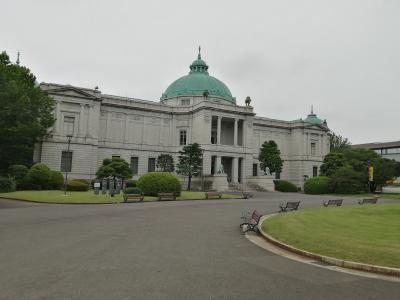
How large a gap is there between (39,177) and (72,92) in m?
17.9

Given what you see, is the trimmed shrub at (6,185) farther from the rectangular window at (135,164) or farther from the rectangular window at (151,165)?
the rectangular window at (151,165)

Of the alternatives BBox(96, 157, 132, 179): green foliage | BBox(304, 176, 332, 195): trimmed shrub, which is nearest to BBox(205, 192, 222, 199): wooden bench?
BBox(96, 157, 132, 179): green foliage

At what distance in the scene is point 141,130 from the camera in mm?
63219

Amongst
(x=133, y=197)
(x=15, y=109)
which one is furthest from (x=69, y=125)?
(x=133, y=197)

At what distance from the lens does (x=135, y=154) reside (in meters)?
62.2

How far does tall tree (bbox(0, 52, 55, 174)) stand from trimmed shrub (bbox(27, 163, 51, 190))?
295 cm

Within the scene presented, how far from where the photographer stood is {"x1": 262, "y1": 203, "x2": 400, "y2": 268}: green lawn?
34.8ft

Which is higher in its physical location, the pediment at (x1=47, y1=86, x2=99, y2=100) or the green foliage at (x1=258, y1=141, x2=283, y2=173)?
the pediment at (x1=47, y1=86, x2=99, y2=100)

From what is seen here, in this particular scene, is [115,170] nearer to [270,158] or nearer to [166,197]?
[166,197]

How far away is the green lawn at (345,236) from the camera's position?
10.6 metres

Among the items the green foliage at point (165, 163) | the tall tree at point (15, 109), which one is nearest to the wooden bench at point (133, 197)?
the tall tree at point (15, 109)

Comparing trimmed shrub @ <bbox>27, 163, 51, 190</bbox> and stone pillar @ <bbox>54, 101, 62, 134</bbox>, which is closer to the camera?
trimmed shrub @ <bbox>27, 163, 51, 190</bbox>

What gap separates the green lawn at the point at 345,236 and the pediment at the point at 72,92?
44.9 meters

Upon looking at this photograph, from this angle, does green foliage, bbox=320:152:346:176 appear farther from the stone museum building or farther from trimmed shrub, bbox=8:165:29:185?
trimmed shrub, bbox=8:165:29:185
